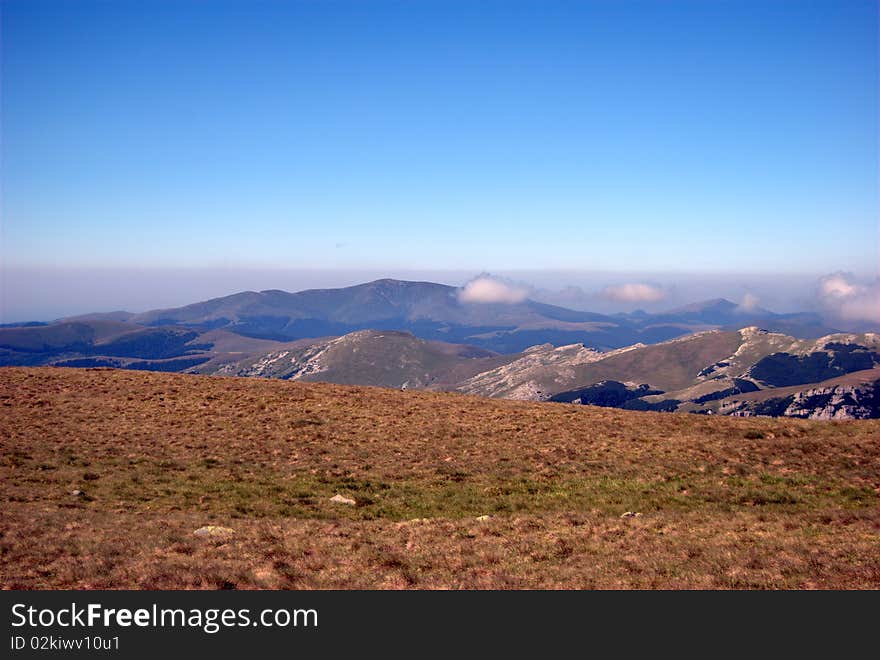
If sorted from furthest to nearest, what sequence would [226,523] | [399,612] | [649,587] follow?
[226,523] < [649,587] < [399,612]

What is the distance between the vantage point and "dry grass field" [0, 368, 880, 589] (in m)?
16.7

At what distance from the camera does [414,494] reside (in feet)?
90.6

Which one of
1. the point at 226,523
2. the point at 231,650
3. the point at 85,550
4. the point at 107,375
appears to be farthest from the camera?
the point at 107,375

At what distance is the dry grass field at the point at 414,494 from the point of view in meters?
16.7

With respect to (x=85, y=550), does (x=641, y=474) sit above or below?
below

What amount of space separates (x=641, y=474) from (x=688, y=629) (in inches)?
737

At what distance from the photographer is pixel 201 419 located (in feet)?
139

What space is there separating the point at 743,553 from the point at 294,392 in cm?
4242

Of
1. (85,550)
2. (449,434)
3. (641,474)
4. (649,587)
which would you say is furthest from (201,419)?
(649,587)

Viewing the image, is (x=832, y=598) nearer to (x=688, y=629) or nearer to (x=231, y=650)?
(x=688, y=629)

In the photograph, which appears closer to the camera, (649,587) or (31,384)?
(649,587)

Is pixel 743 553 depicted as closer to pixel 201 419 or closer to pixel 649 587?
pixel 649 587

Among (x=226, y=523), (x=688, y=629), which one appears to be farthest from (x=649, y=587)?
(x=226, y=523)

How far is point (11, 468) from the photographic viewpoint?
29.2 metres
